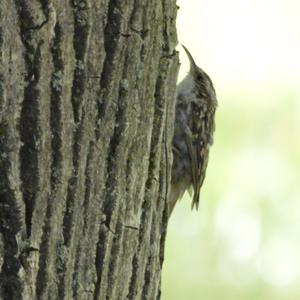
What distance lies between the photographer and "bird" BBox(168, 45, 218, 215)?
434 centimetres

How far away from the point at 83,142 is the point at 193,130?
1953 millimetres

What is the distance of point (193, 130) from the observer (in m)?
4.50

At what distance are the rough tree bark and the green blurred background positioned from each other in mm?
3024

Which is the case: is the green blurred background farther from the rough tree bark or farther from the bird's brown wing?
the rough tree bark

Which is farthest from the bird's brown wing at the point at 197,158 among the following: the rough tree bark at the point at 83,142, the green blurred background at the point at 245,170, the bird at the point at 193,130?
the rough tree bark at the point at 83,142

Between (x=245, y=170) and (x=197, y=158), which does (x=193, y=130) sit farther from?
(x=245, y=170)

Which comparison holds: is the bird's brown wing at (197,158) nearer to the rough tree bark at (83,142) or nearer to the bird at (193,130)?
the bird at (193,130)

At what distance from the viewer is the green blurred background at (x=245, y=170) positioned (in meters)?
5.94

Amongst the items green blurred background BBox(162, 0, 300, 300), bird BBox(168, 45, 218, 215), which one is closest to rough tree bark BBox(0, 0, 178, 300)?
bird BBox(168, 45, 218, 215)

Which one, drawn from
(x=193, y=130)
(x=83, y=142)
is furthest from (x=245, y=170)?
(x=83, y=142)

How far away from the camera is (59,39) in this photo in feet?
8.14

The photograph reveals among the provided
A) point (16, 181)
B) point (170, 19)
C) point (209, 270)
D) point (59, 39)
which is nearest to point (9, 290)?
point (16, 181)

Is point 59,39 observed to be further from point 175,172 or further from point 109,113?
point 175,172

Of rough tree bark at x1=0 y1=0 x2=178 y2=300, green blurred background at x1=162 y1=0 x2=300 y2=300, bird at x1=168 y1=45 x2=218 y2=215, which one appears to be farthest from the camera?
green blurred background at x1=162 y1=0 x2=300 y2=300
